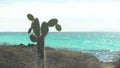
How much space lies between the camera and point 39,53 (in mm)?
21734

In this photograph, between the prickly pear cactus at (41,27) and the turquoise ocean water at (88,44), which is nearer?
the prickly pear cactus at (41,27)

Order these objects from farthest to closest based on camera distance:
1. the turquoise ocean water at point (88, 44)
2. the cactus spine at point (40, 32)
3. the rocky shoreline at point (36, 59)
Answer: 1. the turquoise ocean water at point (88, 44)
2. the cactus spine at point (40, 32)
3. the rocky shoreline at point (36, 59)

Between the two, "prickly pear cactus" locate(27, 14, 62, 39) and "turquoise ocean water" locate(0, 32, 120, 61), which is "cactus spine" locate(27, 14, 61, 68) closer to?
"prickly pear cactus" locate(27, 14, 62, 39)

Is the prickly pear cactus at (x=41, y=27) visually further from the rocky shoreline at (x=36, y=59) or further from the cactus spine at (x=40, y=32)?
the rocky shoreline at (x=36, y=59)

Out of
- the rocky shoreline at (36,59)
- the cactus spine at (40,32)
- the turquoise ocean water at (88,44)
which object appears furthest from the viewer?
the turquoise ocean water at (88,44)

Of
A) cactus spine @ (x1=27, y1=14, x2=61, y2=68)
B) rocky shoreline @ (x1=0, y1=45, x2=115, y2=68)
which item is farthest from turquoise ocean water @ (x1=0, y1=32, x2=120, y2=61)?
cactus spine @ (x1=27, y1=14, x2=61, y2=68)

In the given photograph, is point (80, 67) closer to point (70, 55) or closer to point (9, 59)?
point (70, 55)

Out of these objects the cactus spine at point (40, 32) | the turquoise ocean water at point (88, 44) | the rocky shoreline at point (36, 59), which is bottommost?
the turquoise ocean water at point (88, 44)

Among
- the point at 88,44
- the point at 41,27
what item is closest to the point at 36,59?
the point at 41,27

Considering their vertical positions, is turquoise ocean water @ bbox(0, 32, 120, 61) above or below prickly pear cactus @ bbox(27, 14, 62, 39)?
below

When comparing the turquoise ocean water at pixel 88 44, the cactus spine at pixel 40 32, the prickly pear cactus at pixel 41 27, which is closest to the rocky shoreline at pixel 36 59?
the cactus spine at pixel 40 32

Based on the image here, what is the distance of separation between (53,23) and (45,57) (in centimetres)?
175

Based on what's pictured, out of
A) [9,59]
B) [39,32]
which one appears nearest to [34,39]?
[39,32]

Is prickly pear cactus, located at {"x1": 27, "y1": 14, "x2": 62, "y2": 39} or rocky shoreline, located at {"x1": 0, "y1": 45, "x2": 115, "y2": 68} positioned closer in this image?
rocky shoreline, located at {"x1": 0, "y1": 45, "x2": 115, "y2": 68}
